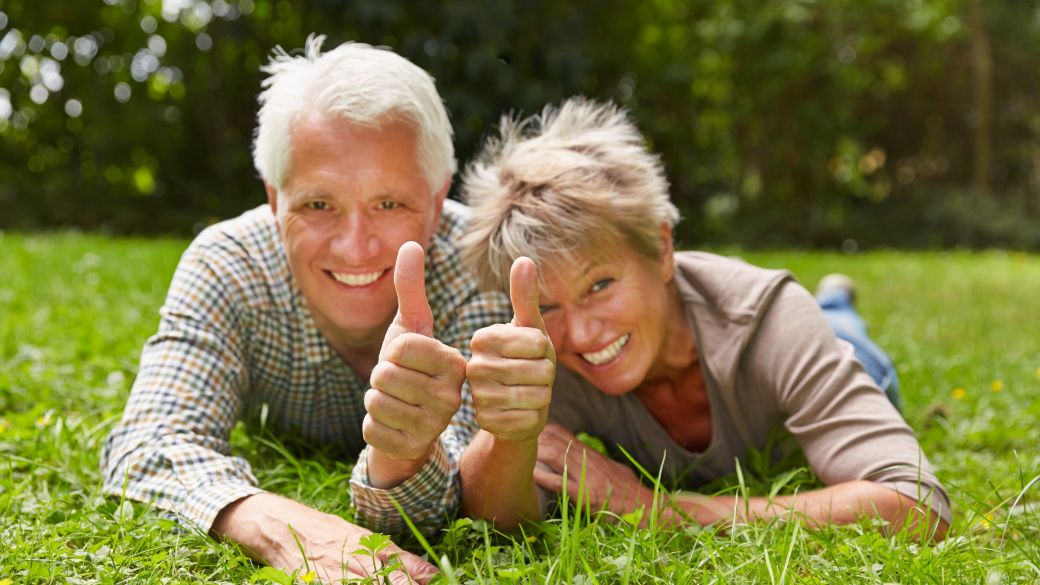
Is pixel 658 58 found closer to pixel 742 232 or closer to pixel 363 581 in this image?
pixel 742 232

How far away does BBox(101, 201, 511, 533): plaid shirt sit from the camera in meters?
2.19

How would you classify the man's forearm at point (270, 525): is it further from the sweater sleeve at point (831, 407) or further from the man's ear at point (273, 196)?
the sweater sleeve at point (831, 407)

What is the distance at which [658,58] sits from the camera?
13539 mm

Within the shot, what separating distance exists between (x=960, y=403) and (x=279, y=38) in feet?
38.0

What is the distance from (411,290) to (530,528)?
0.75 m

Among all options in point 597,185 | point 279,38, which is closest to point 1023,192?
point 279,38

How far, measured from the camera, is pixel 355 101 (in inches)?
97.9

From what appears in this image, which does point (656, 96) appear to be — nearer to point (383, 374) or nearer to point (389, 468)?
point (389, 468)

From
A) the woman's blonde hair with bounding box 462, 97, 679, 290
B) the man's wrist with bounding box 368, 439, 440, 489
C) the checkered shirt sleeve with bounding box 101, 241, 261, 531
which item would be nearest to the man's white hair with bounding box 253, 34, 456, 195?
Result: the woman's blonde hair with bounding box 462, 97, 679, 290

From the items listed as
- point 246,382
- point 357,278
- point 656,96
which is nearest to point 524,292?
point 357,278

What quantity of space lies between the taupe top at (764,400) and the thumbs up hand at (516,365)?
3.19 feet

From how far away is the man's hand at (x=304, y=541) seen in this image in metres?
1.91

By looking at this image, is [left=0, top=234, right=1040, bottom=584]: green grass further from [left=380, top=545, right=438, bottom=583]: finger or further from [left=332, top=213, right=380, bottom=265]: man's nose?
[left=332, top=213, right=380, bottom=265]: man's nose

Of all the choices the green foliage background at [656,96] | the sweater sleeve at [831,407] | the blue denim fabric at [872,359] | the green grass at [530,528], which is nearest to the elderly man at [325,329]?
the green grass at [530,528]
